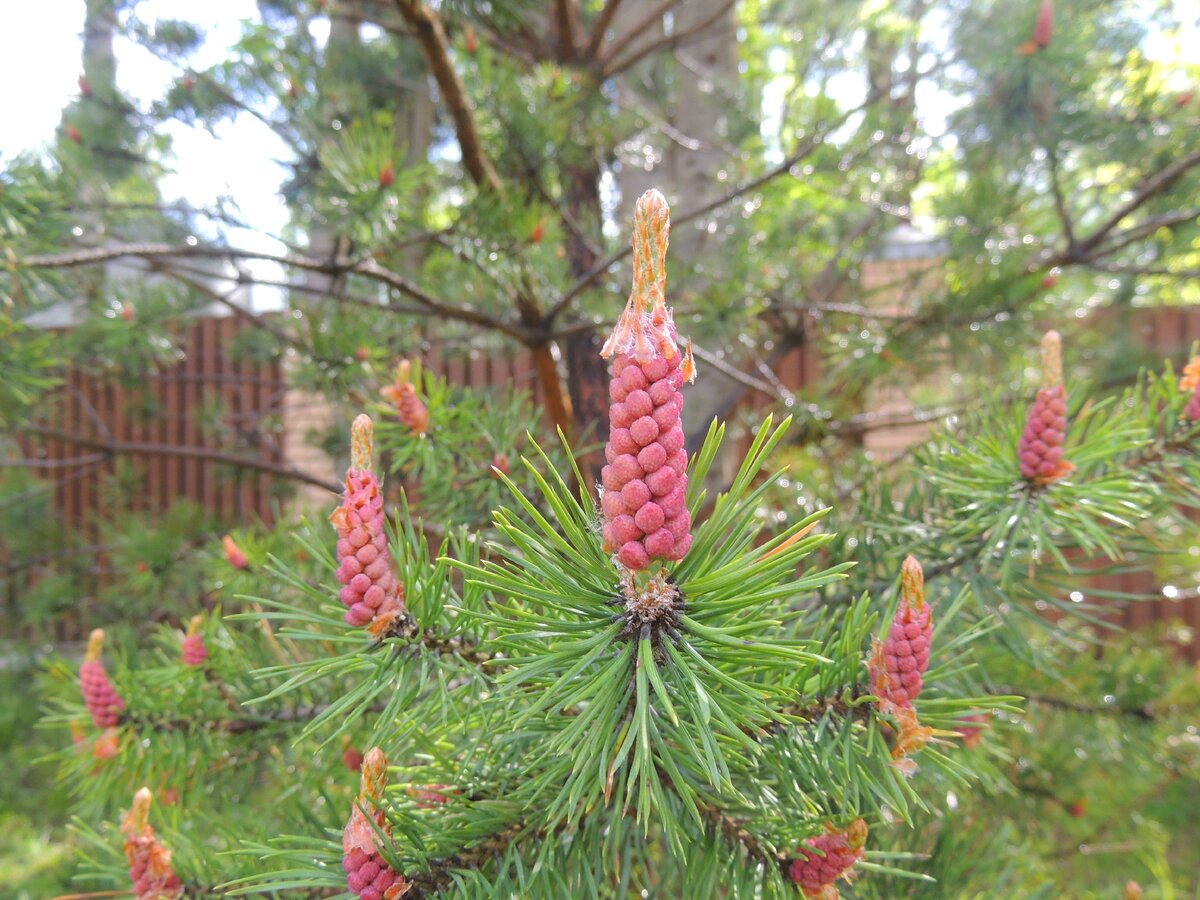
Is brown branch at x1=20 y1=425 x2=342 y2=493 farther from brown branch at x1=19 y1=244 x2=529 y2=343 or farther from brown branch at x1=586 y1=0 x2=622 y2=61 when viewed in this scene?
brown branch at x1=586 y1=0 x2=622 y2=61

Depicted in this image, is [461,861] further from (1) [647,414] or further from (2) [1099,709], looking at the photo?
(2) [1099,709]

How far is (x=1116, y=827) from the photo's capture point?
3.54 feet

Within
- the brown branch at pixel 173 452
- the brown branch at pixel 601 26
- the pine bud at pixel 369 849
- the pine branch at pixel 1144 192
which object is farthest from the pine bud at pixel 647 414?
the brown branch at pixel 601 26

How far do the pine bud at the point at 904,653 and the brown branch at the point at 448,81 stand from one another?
24.8 inches

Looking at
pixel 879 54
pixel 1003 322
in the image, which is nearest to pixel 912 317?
pixel 1003 322

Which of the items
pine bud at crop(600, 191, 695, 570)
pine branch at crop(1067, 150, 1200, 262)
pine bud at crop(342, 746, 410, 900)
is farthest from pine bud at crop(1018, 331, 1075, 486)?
pine branch at crop(1067, 150, 1200, 262)

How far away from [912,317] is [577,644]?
882mm

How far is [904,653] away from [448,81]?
688mm

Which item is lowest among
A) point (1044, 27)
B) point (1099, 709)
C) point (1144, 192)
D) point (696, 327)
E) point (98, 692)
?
point (1099, 709)

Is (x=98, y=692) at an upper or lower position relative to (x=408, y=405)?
lower

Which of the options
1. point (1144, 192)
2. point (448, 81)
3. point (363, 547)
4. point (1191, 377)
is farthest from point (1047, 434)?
point (1144, 192)

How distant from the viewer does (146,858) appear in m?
0.37

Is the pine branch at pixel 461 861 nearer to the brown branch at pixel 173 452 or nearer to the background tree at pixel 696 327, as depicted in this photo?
the background tree at pixel 696 327

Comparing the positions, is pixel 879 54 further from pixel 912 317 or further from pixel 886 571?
pixel 886 571
